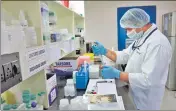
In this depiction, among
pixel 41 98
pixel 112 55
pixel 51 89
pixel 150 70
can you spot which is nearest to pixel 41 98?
pixel 41 98

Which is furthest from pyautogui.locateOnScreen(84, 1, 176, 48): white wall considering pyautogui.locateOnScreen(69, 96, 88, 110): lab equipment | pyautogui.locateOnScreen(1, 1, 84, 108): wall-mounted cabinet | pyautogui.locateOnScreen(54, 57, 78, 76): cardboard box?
pyautogui.locateOnScreen(69, 96, 88, 110): lab equipment

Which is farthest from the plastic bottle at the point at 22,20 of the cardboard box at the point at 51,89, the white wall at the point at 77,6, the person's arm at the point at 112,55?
the white wall at the point at 77,6

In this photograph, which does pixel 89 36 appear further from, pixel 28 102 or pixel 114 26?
pixel 28 102

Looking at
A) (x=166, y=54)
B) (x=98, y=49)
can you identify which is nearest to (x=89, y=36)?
(x=98, y=49)

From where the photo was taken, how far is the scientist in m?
1.12

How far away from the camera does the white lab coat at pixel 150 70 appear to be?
1112 mm

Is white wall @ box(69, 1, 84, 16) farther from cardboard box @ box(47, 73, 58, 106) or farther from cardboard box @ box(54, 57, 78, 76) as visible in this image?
cardboard box @ box(47, 73, 58, 106)

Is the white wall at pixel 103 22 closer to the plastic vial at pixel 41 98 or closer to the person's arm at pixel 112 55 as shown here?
the person's arm at pixel 112 55

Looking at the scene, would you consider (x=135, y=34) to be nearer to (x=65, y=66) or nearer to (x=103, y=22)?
(x=103, y=22)

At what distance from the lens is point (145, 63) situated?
3.77 feet

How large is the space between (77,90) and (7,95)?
55 cm

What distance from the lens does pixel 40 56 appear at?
0.84 metres

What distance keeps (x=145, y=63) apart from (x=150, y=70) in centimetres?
6

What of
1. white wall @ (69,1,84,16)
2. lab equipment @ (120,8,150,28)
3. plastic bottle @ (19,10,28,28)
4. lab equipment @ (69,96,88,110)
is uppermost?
white wall @ (69,1,84,16)
